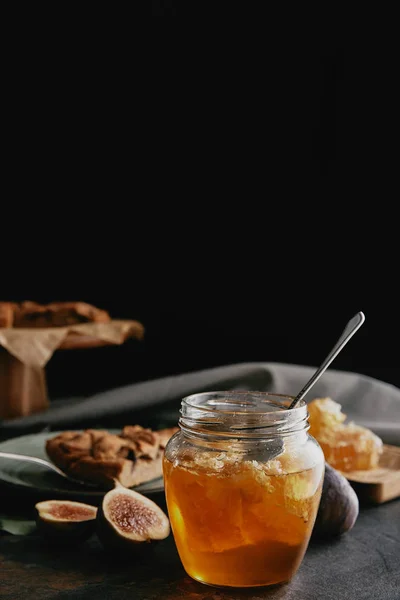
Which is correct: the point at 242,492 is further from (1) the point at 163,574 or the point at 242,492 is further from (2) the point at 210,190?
(2) the point at 210,190

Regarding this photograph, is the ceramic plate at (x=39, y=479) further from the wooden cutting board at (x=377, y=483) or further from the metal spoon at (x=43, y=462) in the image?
the wooden cutting board at (x=377, y=483)

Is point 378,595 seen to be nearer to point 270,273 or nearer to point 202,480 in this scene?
point 202,480

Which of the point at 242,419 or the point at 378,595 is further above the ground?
the point at 242,419

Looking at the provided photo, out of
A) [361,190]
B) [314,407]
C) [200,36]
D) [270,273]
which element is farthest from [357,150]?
[314,407]

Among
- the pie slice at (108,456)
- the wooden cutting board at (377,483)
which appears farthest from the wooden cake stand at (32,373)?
the wooden cutting board at (377,483)

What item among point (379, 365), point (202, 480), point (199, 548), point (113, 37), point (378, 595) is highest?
point (113, 37)

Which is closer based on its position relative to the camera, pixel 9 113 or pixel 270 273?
pixel 270 273

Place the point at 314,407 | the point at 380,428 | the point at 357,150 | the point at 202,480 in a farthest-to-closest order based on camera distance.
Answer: the point at 357,150 → the point at 380,428 → the point at 314,407 → the point at 202,480
